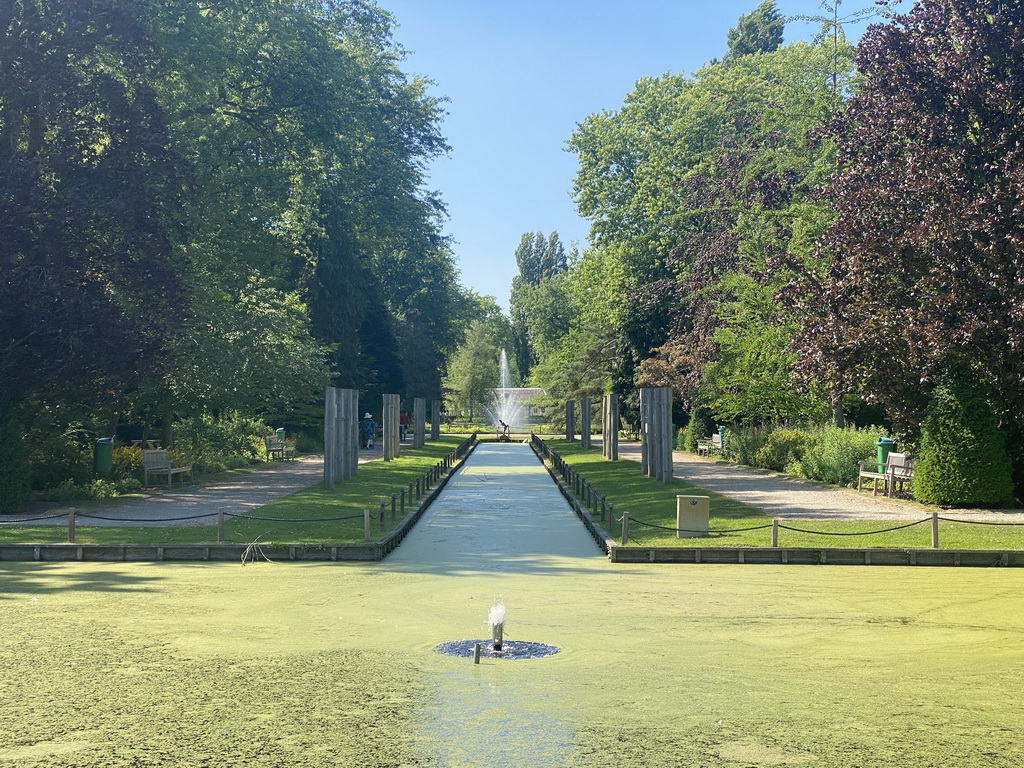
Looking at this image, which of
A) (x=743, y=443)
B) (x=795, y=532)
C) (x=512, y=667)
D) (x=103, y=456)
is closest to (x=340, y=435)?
(x=103, y=456)

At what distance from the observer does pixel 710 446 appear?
4372cm

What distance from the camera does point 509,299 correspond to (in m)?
125

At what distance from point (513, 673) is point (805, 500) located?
1537cm

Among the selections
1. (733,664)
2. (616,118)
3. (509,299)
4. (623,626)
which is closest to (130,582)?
(623,626)

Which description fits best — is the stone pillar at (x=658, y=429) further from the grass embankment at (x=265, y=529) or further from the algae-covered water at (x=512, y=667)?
the algae-covered water at (x=512, y=667)

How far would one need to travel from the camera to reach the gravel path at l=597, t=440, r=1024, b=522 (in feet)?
66.3

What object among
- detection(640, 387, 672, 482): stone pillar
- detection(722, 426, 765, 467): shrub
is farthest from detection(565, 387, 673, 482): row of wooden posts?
detection(722, 426, 765, 467): shrub

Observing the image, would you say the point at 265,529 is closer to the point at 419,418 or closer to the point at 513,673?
the point at 513,673

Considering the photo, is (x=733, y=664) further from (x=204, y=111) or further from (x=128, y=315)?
(x=204, y=111)

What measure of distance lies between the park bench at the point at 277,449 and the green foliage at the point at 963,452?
23117 mm

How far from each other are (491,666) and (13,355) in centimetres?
1460

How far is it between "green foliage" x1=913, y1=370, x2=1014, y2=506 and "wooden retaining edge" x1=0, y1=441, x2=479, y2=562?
38.2 ft

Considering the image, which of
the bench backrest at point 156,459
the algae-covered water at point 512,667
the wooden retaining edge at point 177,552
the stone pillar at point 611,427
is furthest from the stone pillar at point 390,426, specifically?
the algae-covered water at point 512,667

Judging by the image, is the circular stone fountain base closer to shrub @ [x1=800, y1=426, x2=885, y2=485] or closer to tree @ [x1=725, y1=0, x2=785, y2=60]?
shrub @ [x1=800, y1=426, x2=885, y2=485]
